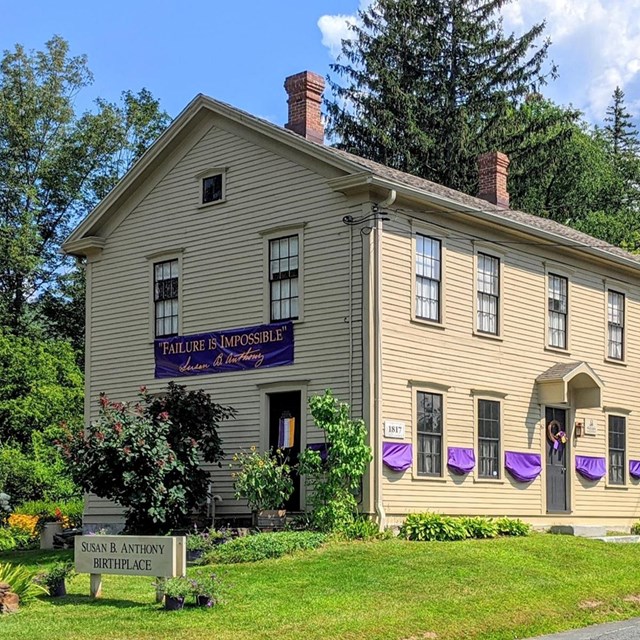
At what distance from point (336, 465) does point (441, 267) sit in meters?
4.75

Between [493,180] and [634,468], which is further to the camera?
[493,180]

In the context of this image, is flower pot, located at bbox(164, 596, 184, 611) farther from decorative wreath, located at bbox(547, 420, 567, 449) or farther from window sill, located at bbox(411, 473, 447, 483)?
decorative wreath, located at bbox(547, 420, 567, 449)

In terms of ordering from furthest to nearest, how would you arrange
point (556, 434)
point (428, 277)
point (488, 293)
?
point (556, 434) → point (488, 293) → point (428, 277)

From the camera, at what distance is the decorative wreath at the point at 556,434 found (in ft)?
80.7

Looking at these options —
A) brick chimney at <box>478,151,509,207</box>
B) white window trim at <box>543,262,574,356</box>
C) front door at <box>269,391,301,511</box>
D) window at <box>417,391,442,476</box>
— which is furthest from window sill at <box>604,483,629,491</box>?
front door at <box>269,391,301,511</box>

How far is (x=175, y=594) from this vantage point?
44.6 ft

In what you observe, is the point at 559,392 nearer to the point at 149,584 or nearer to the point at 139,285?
the point at 139,285

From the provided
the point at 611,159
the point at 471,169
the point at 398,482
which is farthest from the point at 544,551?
the point at 611,159

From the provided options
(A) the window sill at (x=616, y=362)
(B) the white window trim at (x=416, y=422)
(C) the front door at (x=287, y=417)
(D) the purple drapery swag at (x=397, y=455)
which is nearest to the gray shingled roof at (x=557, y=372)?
(A) the window sill at (x=616, y=362)

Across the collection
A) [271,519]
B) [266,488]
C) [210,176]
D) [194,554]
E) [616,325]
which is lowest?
[194,554]

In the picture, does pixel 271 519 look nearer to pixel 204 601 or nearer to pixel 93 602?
pixel 93 602

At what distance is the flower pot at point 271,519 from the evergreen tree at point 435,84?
941 inches

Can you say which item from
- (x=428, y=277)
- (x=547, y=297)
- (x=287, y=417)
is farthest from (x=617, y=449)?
(x=287, y=417)

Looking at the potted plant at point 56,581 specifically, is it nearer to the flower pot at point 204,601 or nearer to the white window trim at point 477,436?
the flower pot at point 204,601
